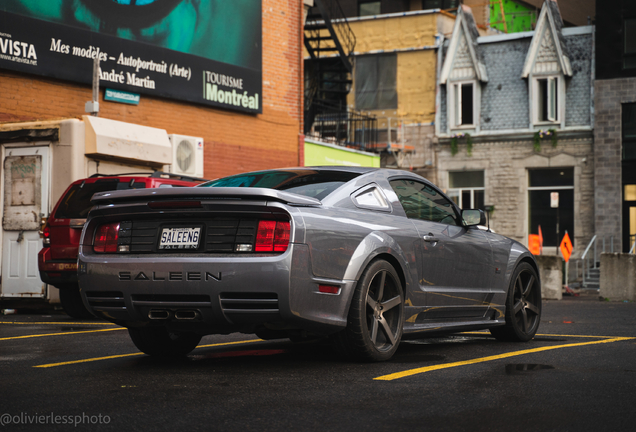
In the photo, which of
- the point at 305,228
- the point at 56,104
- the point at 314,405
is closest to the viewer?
the point at 314,405

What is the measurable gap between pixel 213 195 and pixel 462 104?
27.2 m

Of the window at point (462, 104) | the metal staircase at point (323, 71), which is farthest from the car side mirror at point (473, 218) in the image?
the window at point (462, 104)

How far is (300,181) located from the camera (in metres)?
6.58

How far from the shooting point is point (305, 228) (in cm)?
566

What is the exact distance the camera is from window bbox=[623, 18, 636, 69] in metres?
28.6

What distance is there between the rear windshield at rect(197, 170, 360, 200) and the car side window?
0.61 m

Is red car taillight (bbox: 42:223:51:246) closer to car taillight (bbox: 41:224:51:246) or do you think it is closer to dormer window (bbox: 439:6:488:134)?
car taillight (bbox: 41:224:51:246)

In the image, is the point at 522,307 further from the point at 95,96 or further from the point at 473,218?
the point at 95,96

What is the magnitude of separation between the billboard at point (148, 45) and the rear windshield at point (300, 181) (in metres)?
10.1

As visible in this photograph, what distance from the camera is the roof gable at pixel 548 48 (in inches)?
1171

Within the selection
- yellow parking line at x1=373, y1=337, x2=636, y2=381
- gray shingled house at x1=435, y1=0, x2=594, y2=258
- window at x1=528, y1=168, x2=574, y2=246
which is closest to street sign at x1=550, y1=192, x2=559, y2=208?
gray shingled house at x1=435, y1=0, x2=594, y2=258

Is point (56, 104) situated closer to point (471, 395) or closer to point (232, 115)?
point (232, 115)

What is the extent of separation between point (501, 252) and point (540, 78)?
23.5m

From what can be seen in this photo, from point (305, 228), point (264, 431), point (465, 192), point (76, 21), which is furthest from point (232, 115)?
point (264, 431)
